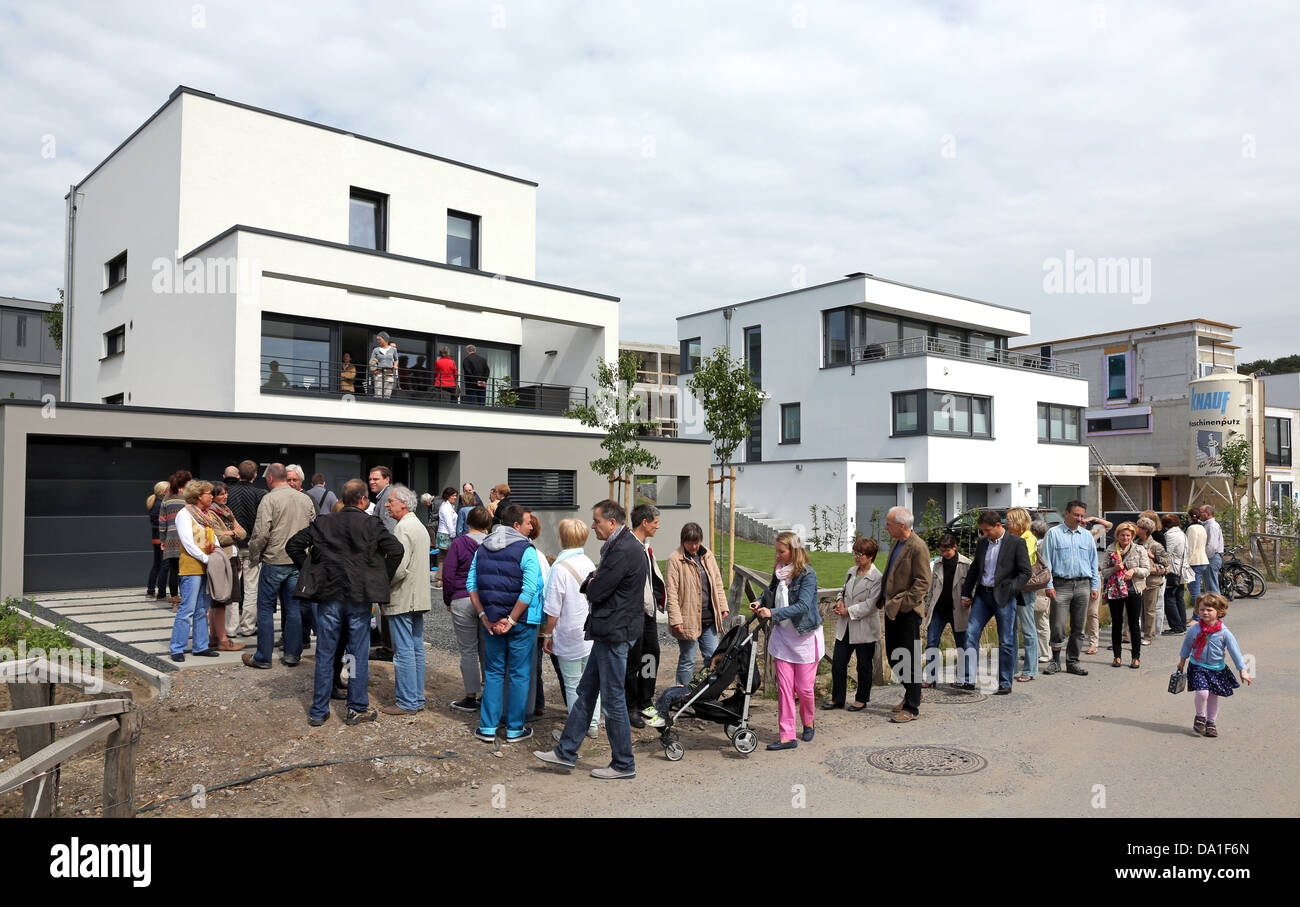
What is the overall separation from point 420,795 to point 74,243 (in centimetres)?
2510

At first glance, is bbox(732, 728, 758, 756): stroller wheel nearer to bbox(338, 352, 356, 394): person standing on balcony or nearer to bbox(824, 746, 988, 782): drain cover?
bbox(824, 746, 988, 782): drain cover

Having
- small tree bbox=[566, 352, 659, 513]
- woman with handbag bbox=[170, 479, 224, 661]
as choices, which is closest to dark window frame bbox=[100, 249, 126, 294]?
small tree bbox=[566, 352, 659, 513]

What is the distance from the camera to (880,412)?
31250 millimetres

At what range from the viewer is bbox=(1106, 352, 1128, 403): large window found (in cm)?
5025

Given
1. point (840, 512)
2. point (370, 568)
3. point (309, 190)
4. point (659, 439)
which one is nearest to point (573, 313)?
point (659, 439)

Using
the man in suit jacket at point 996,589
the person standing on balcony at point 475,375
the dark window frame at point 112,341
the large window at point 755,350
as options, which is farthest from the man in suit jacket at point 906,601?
the large window at point 755,350

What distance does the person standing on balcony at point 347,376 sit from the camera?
62.1 ft

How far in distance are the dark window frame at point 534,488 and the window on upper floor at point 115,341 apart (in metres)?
10.5

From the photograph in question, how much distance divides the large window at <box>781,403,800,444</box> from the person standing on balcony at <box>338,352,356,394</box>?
19320 mm

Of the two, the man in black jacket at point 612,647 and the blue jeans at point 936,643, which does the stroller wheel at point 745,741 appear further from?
the blue jeans at point 936,643

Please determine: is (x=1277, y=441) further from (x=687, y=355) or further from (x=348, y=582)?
(x=348, y=582)

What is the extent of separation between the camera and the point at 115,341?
891 inches

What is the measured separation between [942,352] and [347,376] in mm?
23174

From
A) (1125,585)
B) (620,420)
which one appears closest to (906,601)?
(1125,585)
